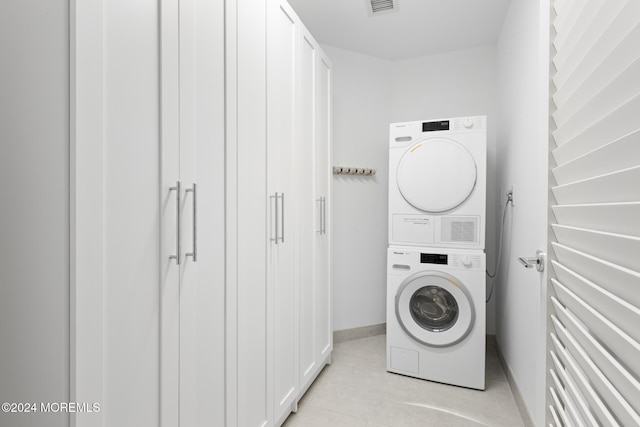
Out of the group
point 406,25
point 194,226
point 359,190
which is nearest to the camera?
point 194,226

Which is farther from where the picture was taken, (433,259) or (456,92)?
(456,92)

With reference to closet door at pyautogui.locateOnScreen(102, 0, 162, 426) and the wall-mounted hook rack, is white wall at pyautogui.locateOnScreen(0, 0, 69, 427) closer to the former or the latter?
closet door at pyautogui.locateOnScreen(102, 0, 162, 426)

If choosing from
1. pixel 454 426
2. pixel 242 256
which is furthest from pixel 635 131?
pixel 454 426

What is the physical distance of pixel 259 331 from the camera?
147 cm

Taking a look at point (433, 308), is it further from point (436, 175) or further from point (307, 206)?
point (307, 206)

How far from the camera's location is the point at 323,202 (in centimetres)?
241

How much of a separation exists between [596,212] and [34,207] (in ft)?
3.90

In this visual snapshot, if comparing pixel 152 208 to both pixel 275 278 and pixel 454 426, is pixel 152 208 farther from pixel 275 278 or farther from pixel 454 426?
pixel 454 426

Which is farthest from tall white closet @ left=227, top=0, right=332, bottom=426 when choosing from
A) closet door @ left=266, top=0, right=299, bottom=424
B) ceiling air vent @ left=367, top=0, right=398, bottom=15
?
ceiling air vent @ left=367, top=0, right=398, bottom=15

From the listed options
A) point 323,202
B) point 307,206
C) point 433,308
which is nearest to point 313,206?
point 307,206

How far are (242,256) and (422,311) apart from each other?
1619mm

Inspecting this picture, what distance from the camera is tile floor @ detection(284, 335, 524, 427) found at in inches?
73.4

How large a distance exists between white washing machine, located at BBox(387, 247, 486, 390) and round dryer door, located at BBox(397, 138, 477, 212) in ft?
1.17

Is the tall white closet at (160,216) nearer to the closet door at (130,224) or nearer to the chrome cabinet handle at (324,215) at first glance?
the closet door at (130,224)
